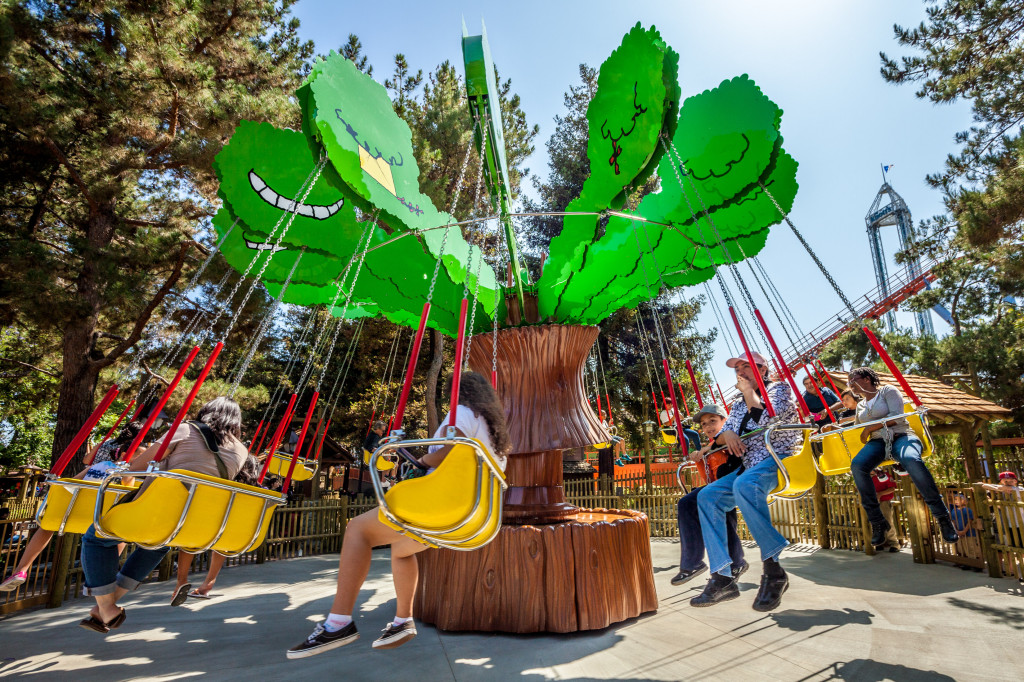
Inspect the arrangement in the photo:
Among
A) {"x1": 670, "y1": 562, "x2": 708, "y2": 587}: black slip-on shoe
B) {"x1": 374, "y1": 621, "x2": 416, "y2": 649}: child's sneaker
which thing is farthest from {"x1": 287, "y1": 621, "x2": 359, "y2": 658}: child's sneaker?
{"x1": 670, "y1": 562, "x2": 708, "y2": 587}: black slip-on shoe

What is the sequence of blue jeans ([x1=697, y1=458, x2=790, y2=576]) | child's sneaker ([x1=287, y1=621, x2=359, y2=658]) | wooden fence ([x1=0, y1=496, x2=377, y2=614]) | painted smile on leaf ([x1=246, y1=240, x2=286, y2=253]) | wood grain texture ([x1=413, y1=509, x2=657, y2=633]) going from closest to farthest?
1. child's sneaker ([x1=287, y1=621, x2=359, y2=658])
2. blue jeans ([x1=697, y1=458, x2=790, y2=576])
3. wood grain texture ([x1=413, y1=509, x2=657, y2=633])
4. painted smile on leaf ([x1=246, y1=240, x2=286, y2=253])
5. wooden fence ([x1=0, y1=496, x2=377, y2=614])

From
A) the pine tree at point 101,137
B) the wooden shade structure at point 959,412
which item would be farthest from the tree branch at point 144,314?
the wooden shade structure at point 959,412

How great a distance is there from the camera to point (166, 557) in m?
7.77

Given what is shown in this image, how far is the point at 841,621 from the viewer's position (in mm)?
4652

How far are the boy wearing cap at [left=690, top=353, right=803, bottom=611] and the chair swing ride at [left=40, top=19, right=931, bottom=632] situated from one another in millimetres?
296

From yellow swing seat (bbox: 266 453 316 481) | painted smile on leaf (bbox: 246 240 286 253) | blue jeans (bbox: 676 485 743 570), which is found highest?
painted smile on leaf (bbox: 246 240 286 253)

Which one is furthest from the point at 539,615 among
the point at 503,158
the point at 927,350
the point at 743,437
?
the point at 927,350

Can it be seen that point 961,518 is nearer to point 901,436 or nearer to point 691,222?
point 901,436

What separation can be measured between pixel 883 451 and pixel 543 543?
2.78 meters

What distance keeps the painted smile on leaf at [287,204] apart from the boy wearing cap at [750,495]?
391 cm

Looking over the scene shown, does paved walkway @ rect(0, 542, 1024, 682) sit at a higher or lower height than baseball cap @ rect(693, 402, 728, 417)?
lower

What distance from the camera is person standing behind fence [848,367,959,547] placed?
4121 millimetres

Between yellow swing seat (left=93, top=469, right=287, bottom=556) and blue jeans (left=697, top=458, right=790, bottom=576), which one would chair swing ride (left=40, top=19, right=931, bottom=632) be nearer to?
yellow swing seat (left=93, top=469, right=287, bottom=556)

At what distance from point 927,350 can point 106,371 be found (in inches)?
1028
